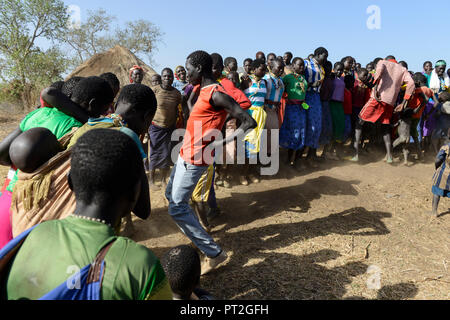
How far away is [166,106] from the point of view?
5.23m

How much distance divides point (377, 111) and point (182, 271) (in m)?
5.81

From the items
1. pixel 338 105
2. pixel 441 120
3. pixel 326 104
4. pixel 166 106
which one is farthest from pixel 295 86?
pixel 441 120

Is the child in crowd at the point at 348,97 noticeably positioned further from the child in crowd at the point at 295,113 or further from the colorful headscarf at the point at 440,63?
the colorful headscarf at the point at 440,63

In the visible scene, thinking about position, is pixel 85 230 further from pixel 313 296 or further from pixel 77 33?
pixel 77 33

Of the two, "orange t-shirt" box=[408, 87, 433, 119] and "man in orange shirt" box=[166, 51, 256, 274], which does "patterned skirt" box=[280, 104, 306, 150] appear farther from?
"man in orange shirt" box=[166, 51, 256, 274]

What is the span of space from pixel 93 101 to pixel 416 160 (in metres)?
7.29

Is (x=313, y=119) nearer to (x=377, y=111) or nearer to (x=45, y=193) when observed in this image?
(x=377, y=111)

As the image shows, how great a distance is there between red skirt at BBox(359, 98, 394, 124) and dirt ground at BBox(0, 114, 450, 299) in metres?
1.25

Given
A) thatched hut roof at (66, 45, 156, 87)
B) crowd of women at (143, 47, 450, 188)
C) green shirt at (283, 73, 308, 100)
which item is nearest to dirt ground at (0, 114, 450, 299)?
crowd of women at (143, 47, 450, 188)

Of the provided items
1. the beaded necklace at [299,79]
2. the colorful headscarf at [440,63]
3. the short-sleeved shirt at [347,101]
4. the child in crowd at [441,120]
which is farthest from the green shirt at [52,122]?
the colorful headscarf at [440,63]

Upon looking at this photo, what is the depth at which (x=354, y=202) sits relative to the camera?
187 inches
